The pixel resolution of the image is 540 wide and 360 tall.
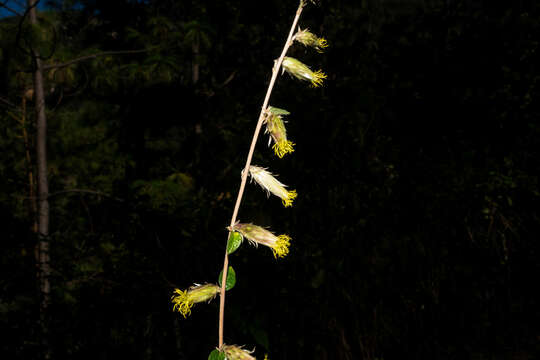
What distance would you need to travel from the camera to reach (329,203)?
3.12 m

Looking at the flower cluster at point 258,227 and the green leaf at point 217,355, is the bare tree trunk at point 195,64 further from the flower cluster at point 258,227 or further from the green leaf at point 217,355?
the green leaf at point 217,355

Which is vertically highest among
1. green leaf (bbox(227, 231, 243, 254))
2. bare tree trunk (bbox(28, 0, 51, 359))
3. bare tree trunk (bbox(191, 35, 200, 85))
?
bare tree trunk (bbox(191, 35, 200, 85))

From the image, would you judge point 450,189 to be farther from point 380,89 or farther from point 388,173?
point 380,89

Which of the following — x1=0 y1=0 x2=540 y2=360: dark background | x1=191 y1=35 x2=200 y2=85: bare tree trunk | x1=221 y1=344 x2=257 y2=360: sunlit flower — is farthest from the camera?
x1=191 y1=35 x2=200 y2=85: bare tree trunk

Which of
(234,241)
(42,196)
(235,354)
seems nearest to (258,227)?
(234,241)

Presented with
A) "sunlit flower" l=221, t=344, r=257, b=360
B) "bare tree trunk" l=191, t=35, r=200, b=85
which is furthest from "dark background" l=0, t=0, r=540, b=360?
"sunlit flower" l=221, t=344, r=257, b=360

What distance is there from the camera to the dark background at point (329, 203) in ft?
8.39

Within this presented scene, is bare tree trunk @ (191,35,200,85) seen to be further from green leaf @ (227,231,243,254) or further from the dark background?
green leaf @ (227,231,243,254)

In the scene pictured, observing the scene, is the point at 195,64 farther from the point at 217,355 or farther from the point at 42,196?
the point at 217,355

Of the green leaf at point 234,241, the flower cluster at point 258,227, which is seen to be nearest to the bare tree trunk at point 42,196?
the flower cluster at point 258,227

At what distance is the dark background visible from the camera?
2.56 m

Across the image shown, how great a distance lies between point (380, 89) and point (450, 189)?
56.6 inches

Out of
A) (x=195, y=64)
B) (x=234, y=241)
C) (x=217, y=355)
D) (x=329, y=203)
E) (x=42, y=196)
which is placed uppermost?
(x=195, y=64)

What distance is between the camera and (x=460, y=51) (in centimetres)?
407
